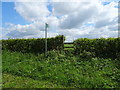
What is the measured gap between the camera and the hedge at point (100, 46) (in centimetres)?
1073

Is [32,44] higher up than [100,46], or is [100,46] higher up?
[32,44]

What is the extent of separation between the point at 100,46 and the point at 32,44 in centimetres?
714

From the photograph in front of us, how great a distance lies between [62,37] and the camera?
1239 cm

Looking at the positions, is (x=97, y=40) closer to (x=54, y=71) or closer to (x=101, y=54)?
(x=101, y=54)

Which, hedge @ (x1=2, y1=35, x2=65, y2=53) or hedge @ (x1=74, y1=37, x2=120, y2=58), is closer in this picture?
hedge @ (x1=74, y1=37, x2=120, y2=58)

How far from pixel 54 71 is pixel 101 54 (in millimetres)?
5679

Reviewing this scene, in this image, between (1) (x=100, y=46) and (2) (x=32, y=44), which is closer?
(1) (x=100, y=46)

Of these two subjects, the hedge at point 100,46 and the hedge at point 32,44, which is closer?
the hedge at point 100,46

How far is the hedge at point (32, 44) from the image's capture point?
41.0 feet

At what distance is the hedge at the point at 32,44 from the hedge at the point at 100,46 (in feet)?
5.71

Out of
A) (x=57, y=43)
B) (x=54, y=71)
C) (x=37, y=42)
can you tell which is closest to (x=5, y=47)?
(x=37, y=42)

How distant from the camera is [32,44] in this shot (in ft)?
46.0

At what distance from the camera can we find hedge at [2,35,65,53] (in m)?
12.5

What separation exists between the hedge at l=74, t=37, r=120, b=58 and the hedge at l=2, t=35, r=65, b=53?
1.74 m
